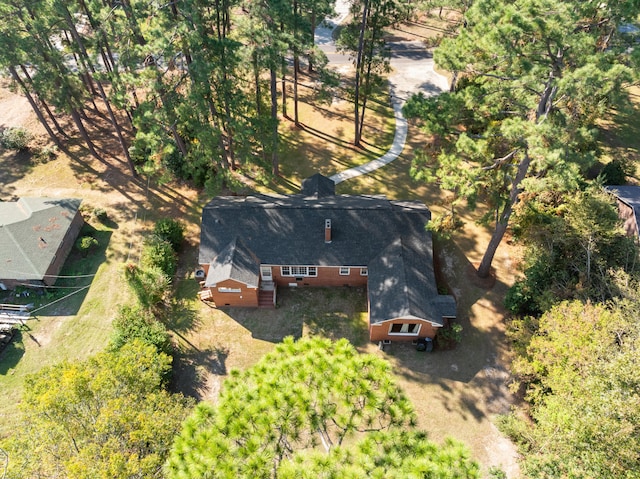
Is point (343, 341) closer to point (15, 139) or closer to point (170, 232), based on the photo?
point (170, 232)

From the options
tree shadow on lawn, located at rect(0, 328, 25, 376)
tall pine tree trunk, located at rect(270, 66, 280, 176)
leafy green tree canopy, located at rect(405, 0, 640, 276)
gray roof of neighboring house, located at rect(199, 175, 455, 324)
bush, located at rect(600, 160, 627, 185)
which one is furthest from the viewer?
bush, located at rect(600, 160, 627, 185)

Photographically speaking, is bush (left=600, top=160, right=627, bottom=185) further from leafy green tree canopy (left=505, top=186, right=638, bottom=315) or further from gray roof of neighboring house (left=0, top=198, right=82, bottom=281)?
gray roof of neighboring house (left=0, top=198, right=82, bottom=281)

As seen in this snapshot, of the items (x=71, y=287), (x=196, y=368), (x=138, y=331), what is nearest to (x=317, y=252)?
(x=196, y=368)

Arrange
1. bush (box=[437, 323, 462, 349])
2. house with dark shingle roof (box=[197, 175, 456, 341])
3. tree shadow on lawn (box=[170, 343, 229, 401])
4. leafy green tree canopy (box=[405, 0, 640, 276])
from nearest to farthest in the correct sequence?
leafy green tree canopy (box=[405, 0, 640, 276]) < tree shadow on lawn (box=[170, 343, 229, 401]) < bush (box=[437, 323, 462, 349]) < house with dark shingle roof (box=[197, 175, 456, 341])

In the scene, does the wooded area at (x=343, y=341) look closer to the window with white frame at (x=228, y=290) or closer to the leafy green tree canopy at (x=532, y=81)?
the leafy green tree canopy at (x=532, y=81)

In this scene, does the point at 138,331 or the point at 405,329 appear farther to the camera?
the point at 405,329

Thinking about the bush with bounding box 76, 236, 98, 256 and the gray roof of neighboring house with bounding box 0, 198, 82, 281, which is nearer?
the gray roof of neighboring house with bounding box 0, 198, 82, 281

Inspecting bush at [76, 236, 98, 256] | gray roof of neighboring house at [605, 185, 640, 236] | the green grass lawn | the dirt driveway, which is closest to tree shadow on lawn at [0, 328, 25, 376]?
the dirt driveway
